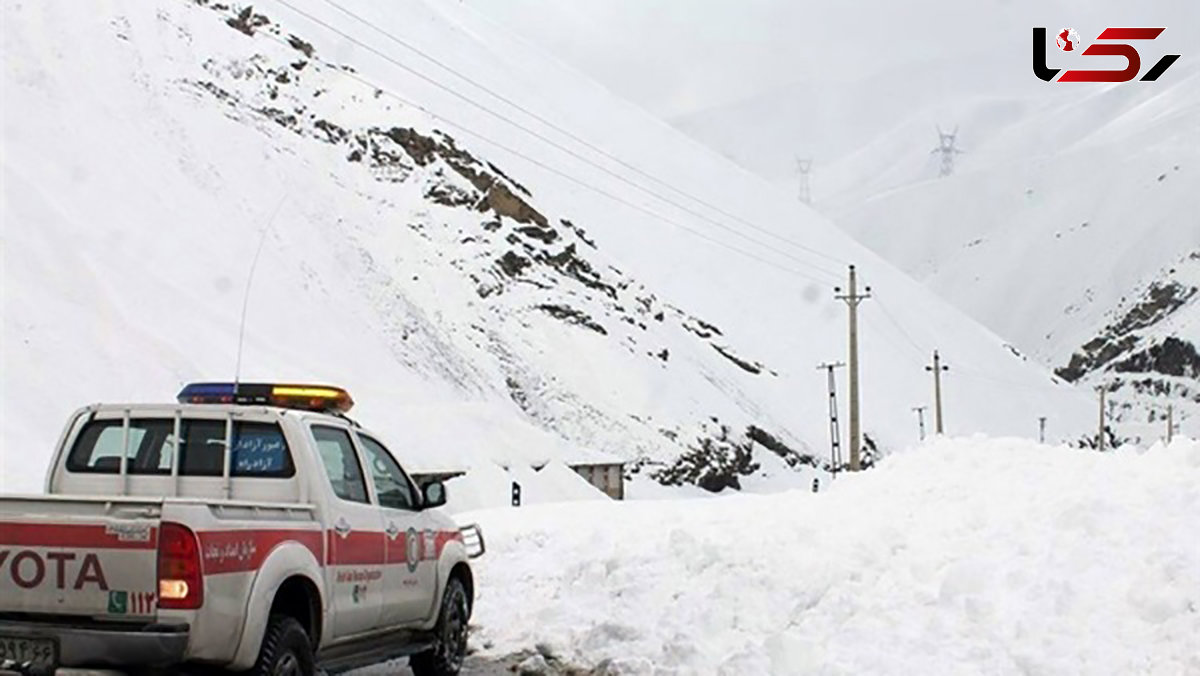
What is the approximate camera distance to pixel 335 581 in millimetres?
8250

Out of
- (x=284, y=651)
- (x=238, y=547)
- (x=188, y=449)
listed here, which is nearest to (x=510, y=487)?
(x=188, y=449)

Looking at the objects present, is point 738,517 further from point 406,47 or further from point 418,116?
point 406,47

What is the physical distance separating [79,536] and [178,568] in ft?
1.84

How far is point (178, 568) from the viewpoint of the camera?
6.77m

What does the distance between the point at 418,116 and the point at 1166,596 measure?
6341 centimetres

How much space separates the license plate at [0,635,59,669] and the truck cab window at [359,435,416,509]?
9.39 feet

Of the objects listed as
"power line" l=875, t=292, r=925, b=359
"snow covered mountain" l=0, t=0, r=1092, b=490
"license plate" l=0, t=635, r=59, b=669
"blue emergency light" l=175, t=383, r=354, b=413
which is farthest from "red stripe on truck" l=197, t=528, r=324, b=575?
"power line" l=875, t=292, r=925, b=359

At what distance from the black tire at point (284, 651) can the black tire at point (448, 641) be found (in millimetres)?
2428

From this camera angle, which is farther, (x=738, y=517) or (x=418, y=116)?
(x=418, y=116)

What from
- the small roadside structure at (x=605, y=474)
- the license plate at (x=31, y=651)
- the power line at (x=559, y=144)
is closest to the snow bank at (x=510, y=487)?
the small roadside structure at (x=605, y=474)

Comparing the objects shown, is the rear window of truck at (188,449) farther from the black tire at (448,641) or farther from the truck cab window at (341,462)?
the black tire at (448,641)

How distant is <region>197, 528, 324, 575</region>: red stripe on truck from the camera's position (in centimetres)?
686

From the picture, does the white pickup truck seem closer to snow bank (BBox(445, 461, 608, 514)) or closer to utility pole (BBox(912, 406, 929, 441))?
snow bank (BBox(445, 461, 608, 514))

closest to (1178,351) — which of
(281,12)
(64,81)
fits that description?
(281,12)
